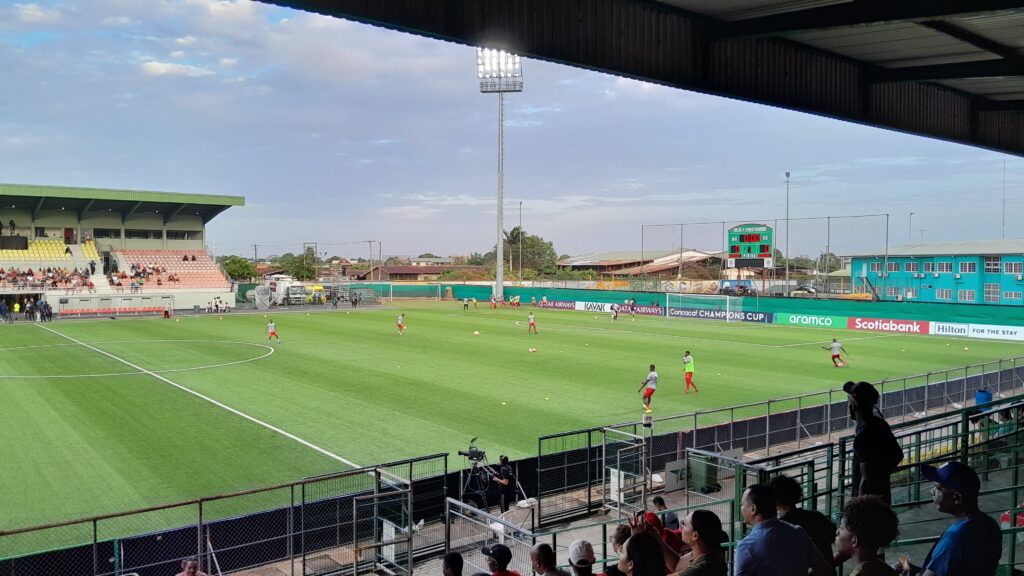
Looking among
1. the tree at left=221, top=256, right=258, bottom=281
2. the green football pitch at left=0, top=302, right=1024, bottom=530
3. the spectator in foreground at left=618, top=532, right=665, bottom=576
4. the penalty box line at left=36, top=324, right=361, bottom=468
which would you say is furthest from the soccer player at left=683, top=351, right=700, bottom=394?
the tree at left=221, top=256, right=258, bottom=281

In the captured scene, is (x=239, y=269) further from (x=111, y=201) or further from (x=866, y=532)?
(x=866, y=532)

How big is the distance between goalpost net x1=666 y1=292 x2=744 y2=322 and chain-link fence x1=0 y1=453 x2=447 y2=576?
4585 cm

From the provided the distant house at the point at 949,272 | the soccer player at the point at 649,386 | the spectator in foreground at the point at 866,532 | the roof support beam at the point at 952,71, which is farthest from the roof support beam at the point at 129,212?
the spectator in foreground at the point at 866,532

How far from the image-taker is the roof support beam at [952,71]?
10.7 meters

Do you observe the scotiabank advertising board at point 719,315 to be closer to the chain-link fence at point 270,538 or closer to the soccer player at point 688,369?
the soccer player at point 688,369

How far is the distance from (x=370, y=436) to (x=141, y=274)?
55.4 m

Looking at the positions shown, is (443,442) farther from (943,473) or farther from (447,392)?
(943,473)

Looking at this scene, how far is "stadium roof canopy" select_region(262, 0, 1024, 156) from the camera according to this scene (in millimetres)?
7789

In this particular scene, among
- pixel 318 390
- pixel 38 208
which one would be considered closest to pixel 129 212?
pixel 38 208

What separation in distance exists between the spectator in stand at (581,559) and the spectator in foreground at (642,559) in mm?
229

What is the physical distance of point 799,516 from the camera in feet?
Result: 17.2

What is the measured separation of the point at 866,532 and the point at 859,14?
6.59 metres

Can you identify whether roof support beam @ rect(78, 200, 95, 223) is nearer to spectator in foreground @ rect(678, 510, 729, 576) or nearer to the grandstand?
the grandstand

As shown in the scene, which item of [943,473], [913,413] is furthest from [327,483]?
[913,413]
